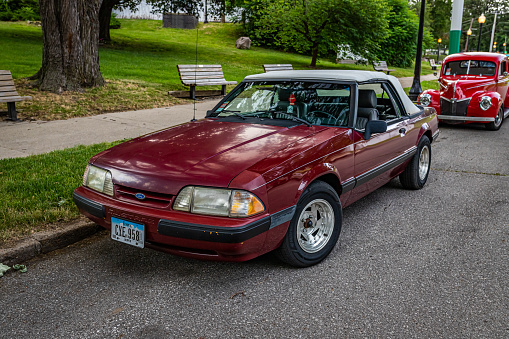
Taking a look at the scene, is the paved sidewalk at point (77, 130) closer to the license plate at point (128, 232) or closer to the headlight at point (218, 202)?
the license plate at point (128, 232)

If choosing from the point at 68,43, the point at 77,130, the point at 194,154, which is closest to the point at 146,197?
the point at 194,154

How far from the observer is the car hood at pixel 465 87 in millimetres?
10398

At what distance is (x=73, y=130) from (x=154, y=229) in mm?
5821

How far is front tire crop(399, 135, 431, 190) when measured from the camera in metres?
5.56

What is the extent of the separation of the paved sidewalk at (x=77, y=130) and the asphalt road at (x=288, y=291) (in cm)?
355

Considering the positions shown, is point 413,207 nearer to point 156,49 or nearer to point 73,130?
point 73,130

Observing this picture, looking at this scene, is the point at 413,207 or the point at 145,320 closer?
the point at 145,320

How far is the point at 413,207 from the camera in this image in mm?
5148

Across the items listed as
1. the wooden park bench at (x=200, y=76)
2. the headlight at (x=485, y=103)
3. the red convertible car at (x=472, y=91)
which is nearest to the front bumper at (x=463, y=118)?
the red convertible car at (x=472, y=91)

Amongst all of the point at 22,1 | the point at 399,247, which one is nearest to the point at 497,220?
the point at 399,247

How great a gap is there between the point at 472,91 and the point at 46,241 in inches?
377

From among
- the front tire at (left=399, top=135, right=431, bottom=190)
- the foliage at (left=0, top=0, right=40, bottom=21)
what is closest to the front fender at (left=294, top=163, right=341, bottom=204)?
the front tire at (left=399, top=135, right=431, bottom=190)

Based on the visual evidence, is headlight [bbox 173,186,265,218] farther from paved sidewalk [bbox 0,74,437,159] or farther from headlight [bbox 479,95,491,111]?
headlight [bbox 479,95,491,111]

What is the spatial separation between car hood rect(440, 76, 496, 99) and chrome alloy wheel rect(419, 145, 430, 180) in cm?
516
